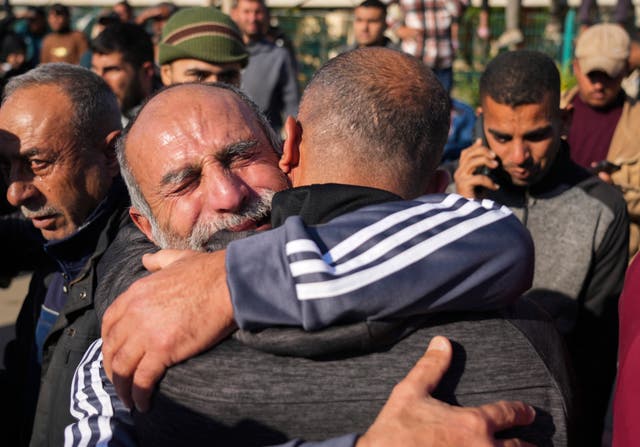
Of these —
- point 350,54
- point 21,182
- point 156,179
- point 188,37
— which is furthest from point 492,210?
point 188,37

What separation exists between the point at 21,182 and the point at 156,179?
104cm

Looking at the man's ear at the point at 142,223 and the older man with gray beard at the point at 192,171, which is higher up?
the older man with gray beard at the point at 192,171

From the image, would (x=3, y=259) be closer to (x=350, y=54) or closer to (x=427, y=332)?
(x=350, y=54)

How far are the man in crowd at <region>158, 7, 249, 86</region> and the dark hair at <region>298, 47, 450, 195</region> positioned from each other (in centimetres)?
307

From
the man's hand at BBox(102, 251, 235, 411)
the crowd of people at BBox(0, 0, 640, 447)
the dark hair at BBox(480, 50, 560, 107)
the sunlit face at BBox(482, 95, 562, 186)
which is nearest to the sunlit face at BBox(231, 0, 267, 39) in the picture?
the dark hair at BBox(480, 50, 560, 107)

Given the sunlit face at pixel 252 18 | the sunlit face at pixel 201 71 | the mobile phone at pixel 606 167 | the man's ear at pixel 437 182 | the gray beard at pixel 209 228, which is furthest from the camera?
the sunlit face at pixel 252 18

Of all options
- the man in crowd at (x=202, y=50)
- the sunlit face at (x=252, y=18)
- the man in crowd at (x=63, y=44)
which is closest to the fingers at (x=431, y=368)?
the man in crowd at (x=202, y=50)

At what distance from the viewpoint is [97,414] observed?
1874mm

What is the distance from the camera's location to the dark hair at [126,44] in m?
5.13

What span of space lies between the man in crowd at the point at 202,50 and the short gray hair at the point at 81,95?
1.59m

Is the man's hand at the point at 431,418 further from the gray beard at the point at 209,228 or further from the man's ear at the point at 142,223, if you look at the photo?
the man's ear at the point at 142,223

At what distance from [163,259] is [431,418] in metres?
0.66

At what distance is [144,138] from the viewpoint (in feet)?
7.60

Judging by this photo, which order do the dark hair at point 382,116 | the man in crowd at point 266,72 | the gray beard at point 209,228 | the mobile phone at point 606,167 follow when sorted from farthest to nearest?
the man in crowd at point 266,72
the mobile phone at point 606,167
the gray beard at point 209,228
the dark hair at point 382,116
